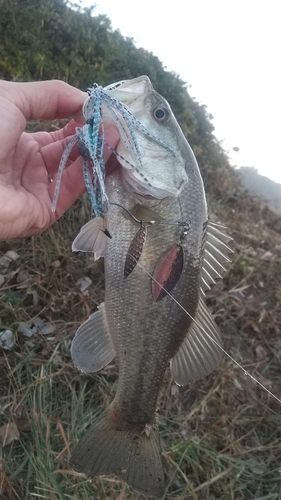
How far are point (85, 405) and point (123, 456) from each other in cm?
121

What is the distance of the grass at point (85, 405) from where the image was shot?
284cm

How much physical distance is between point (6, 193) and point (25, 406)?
60.0 inches

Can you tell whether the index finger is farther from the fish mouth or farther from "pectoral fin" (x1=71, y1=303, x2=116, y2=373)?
"pectoral fin" (x1=71, y1=303, x2=116, y2=373)

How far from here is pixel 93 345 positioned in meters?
2.15

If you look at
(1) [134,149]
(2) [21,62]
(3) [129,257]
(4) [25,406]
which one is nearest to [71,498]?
(4) [25,406]

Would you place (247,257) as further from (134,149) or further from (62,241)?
(134,149)

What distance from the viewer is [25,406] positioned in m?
2.95

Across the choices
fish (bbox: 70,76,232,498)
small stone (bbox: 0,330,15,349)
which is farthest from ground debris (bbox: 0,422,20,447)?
fish (bbox: 70,76,232,498)

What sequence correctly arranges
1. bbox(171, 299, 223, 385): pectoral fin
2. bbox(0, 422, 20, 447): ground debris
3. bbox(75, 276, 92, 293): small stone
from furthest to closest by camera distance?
bbox(75, 276, 92, 293): small stone → bbox(0, 422, 20, 447): ground debris → bbox(171, 299, 223, 385): pectoral fin

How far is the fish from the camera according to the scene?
76.0 inches

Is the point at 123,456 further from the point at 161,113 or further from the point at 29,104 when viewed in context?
the point at 29,104

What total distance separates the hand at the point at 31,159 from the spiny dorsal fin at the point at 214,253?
57 centimetres

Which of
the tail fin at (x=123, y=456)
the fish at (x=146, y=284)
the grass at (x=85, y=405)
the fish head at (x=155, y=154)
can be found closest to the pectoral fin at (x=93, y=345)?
the fish at (x=146, y=284)

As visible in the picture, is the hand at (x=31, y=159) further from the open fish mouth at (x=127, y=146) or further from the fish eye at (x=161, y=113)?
the fish eye at (x=161, y=113)
